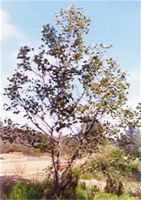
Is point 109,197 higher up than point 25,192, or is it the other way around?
point 25,192

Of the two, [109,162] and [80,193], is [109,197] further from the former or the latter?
[109,162]

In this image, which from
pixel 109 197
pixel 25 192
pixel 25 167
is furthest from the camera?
pixel 25 167

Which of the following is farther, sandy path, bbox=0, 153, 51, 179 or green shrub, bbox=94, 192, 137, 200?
sandy path, bbox=0, 153, 51, 179

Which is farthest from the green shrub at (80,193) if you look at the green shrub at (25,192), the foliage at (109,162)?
the green shrub at (25,192)

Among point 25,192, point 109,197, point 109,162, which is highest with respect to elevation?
point 109,162

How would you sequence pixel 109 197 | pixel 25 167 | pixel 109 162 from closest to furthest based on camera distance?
pixel 109 162
pixel 109 197
pixel 25 167

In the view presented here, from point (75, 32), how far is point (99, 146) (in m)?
2.32

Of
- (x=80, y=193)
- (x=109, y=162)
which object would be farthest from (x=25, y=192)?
(x=109, y=162)

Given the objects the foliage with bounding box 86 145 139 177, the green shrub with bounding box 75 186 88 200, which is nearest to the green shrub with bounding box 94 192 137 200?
the green shrub with bounding box 75 186 88 200

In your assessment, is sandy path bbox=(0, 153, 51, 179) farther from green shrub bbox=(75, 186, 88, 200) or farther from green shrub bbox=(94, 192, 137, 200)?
green shrub bbox=(94, 192, 137, 200)

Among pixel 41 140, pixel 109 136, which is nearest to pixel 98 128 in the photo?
pixel 109 136

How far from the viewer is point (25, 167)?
13820mm

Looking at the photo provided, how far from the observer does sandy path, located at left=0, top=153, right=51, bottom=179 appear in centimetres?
1223

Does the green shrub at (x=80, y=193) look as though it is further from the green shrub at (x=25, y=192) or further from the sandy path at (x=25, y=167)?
the sandy path at (x=25, y=167)
